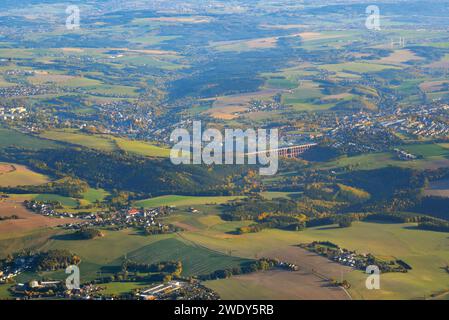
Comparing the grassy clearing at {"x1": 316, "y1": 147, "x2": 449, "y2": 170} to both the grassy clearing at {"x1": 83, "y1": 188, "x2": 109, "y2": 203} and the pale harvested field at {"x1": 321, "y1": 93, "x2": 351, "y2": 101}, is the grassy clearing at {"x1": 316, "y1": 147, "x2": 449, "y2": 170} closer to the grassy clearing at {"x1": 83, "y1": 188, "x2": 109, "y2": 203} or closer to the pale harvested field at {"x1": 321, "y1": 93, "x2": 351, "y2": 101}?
the grassy clearing at {"x1": 83, "y1": 188, "x2": 109, "y2": 203}

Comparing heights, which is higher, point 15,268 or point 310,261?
point 310,261

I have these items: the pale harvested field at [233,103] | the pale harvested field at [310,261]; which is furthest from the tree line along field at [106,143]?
the pale harvested field at [310,261]

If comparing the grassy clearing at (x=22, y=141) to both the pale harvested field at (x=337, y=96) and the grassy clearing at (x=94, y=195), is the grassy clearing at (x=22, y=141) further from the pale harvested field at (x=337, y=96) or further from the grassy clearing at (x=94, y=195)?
the pale harvested field at (x=337, y=96)

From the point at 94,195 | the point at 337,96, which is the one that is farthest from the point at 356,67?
the point at 94,195

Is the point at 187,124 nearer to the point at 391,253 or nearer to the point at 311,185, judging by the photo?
the point at 311,185

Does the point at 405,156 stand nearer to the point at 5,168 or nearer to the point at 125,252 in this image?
the point at 125,252
